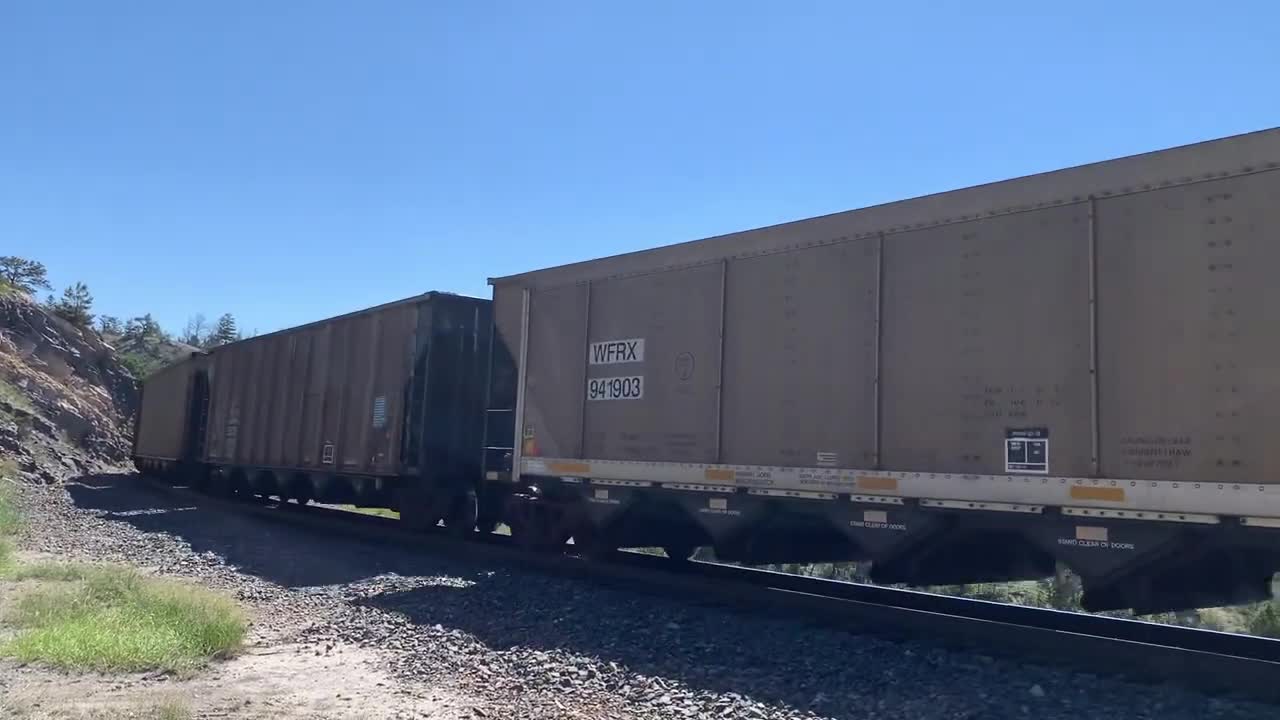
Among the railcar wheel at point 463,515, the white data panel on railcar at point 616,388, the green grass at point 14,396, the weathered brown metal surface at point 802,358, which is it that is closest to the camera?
the weathered brown metal surface at point 802,358

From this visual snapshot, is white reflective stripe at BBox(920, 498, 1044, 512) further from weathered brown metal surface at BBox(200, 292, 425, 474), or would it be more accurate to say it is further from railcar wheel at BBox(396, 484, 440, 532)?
weathered brown metal surface at BBox(200, 292, 425, 474)

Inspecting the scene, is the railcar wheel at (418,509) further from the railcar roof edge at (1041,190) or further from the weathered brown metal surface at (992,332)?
the railcar roof edge at (1041,190)

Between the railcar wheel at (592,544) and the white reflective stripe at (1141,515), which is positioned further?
the railcar wheel at (592,544)

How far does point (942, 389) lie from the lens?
7977 mm

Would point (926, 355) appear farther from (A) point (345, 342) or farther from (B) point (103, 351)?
(B) point (103, 351)

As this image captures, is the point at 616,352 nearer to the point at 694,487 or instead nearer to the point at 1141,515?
the point at 694,487

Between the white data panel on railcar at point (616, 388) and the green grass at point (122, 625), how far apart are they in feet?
14.8

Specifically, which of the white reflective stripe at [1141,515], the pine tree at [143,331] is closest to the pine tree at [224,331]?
the pine tree at [143,331]

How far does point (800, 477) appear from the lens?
895cm

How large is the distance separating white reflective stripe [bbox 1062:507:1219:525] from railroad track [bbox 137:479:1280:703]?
34.3 inches

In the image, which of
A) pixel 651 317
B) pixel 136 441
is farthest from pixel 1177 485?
pixel 136 441

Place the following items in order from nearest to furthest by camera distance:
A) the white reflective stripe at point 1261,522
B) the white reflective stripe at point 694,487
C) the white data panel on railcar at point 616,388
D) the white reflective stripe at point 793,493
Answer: the white reflective stripe at point 1261,522 → the white reflective stripe at point 793,493 → the white reflective stripe at point 694,487 → the white data panel on railcar at point 616,388

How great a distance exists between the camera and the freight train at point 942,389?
21.5 ft

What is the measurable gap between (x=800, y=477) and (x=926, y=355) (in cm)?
171
